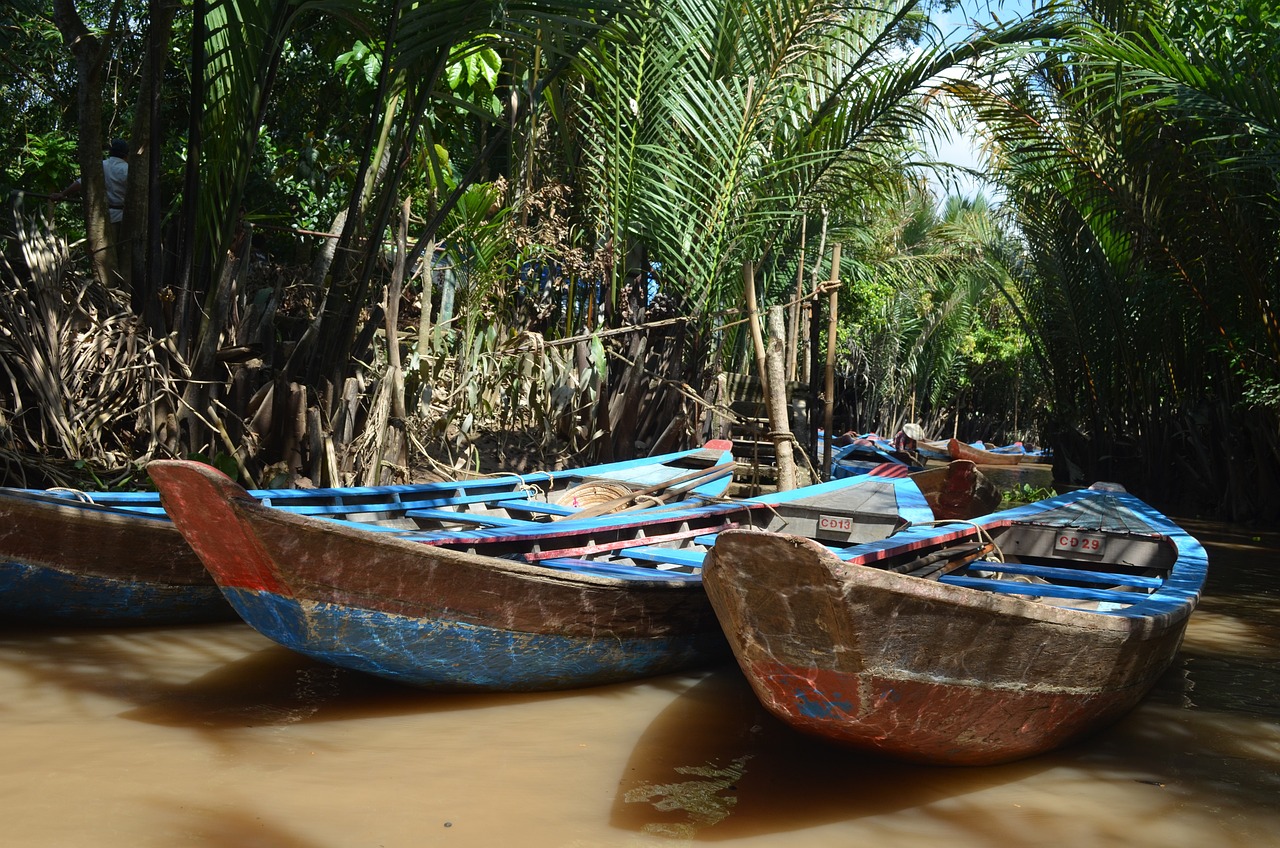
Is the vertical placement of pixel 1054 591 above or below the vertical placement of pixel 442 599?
below

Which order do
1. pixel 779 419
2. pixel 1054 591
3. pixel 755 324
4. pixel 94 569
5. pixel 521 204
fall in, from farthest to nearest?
1. pixel 521 204
2. pixel 755 324
3. pixel 779 419
4. pixel 94 569
5. pixel 1054 591

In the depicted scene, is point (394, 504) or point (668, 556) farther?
point (394, 504)

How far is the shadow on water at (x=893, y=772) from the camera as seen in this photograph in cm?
325

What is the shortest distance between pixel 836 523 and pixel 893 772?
2147 mm

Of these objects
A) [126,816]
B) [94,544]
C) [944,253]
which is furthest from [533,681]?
[944,253]

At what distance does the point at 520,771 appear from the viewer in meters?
3.51

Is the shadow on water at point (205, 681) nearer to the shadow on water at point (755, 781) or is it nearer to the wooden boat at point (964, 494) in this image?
the shadow on water at point (755, 781)

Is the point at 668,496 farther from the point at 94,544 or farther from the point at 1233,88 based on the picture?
the point at 1233,88

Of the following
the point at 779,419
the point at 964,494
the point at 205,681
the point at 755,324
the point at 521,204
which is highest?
the point at 521,204

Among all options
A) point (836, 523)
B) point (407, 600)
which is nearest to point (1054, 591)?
point (836, 523)

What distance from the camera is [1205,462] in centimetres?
1195

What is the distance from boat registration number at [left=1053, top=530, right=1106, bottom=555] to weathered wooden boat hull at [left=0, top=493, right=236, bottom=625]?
442 cm

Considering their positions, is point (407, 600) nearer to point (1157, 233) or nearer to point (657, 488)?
point (657, 488)

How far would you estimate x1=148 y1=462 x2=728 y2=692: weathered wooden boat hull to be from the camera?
3.64m
